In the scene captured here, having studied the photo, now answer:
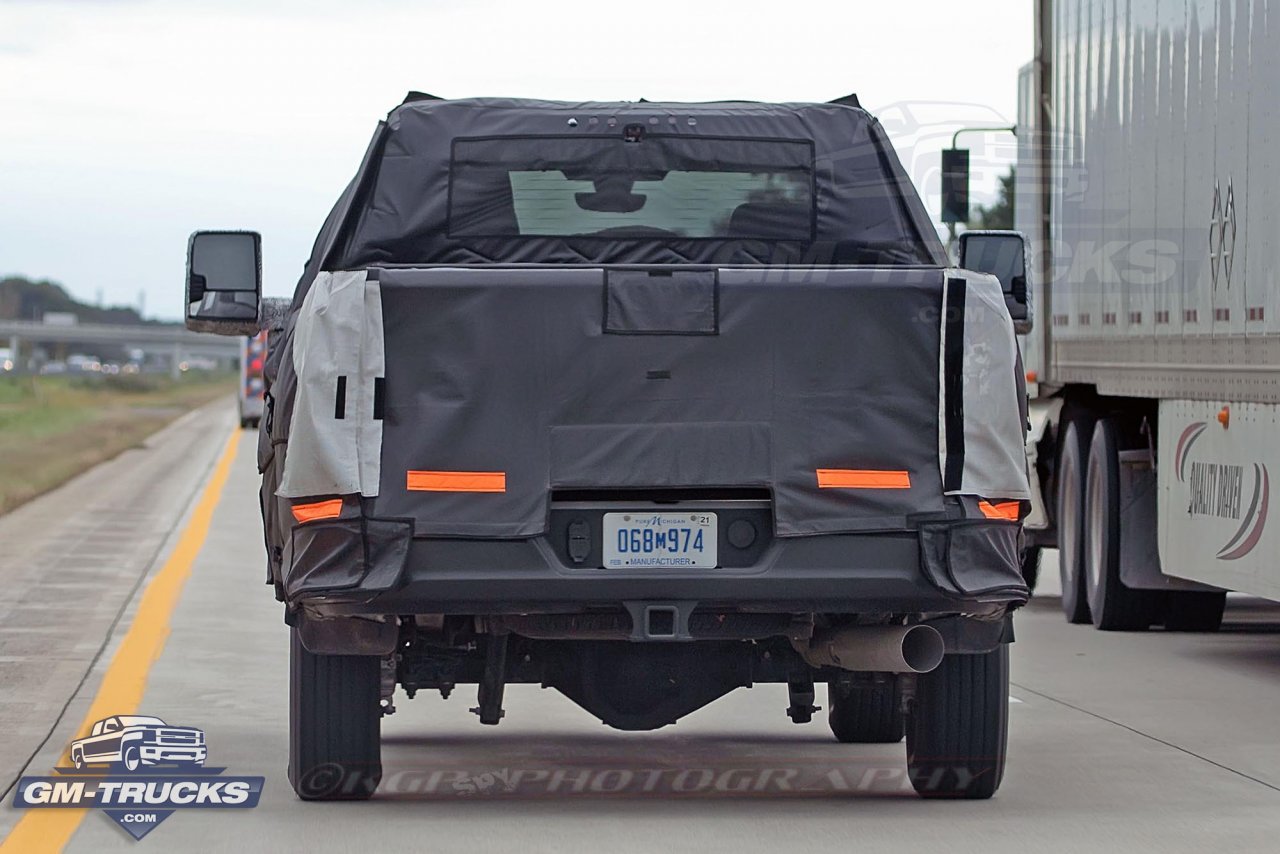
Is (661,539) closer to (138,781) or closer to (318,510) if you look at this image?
(318,510)

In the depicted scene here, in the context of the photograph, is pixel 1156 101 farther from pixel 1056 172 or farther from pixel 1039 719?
pixel 1039 719

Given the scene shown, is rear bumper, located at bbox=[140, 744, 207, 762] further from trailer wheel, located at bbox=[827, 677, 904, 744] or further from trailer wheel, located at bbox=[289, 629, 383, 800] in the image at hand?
trailer wheel, located at bbox=[827, 677, 904, 744]

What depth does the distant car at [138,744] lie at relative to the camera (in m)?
8.80

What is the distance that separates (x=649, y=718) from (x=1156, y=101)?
7.32 metres

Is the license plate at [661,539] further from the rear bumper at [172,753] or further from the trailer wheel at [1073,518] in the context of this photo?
the trailer wheel at [1073,518]

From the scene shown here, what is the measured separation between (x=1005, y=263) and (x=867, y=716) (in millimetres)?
2167

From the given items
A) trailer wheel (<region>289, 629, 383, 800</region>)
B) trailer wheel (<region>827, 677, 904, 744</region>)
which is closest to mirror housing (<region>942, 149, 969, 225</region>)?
trailer wheel (<region>827, 677, 904, 744</region>)

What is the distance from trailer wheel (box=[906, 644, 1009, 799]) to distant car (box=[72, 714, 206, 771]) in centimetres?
277

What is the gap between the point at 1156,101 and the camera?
13773 mm

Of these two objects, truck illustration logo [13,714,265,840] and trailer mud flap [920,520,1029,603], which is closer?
trailer mud flap [920,520,1029,603]

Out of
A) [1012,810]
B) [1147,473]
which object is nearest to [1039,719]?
[1012,810]

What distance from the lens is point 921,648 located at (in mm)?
7172

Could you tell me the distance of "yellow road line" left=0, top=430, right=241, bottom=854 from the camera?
284 inches

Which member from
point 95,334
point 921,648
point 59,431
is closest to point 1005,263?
point 921,648
